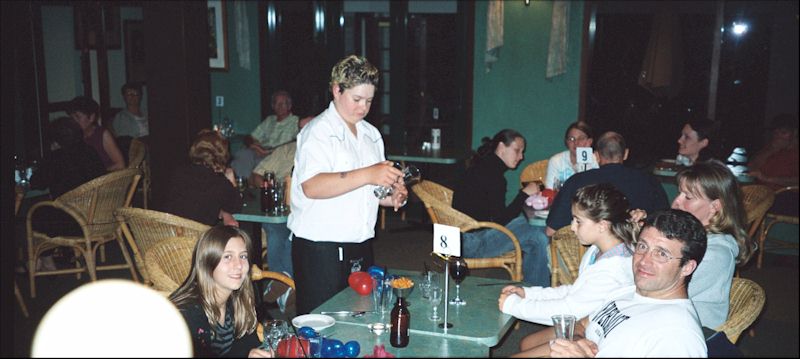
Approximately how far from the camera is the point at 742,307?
2717 mm

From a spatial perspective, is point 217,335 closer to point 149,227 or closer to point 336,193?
point 336,193

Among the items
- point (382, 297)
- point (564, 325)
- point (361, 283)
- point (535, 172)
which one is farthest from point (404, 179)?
point (535, 172)

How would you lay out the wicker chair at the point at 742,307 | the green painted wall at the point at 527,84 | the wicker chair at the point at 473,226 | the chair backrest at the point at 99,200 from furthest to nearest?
1. the green painted wall at the point at 527,84
2. the chair backrest at the point at 99,200
3. the wicker chair at the point at 473,226
4. the wicker chair at the point at 742,307

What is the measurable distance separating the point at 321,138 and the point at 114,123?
5744 mm

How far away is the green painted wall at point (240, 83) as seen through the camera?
342 inches

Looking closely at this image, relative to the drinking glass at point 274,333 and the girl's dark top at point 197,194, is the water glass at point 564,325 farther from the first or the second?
the girl's dark top at point 197,194

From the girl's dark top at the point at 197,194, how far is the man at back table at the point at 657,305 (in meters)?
2.60

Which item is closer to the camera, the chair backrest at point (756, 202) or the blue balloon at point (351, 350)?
the blue balloon at point (351, 350)

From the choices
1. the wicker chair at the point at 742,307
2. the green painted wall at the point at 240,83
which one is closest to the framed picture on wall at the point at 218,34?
the green painted wall at the point at 240,83

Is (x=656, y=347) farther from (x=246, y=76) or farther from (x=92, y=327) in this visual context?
(x=246, y=76)

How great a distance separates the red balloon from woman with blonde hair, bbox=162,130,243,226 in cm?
157

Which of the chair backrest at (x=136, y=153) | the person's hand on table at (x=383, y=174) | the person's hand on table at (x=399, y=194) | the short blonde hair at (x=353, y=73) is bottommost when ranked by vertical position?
the chair backrest at (x=136, y=153)

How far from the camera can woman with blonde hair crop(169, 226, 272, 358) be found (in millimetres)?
2459

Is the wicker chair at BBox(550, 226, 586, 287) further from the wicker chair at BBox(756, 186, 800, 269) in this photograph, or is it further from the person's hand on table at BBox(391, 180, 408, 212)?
the wicker chair at BBox(756, 186, 800, 269)
